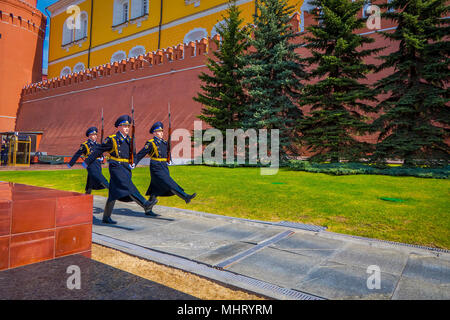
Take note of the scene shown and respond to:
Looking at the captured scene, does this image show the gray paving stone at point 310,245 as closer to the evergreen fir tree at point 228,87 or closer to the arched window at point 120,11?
the evergreen fir tree at point 228,87

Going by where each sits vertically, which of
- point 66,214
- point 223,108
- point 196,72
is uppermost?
point 196,72

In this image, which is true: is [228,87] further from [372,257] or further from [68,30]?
[68,30]

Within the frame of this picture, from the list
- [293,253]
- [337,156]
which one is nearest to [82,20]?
[337,156]

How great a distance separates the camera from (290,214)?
5.76 meters

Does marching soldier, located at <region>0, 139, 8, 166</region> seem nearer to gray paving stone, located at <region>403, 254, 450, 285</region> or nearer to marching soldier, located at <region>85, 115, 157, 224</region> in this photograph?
marching soldier, located at <region>85, 115, 157, 224</region>

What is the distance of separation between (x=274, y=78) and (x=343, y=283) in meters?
13.6

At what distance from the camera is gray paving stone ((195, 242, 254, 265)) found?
3229mm

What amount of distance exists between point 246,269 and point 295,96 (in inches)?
503

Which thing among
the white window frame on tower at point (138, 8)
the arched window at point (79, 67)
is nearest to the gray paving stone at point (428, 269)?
the white window frame on tower at point (138, 8)

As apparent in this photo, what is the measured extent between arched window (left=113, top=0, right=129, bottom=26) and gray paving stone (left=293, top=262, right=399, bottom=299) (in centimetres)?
3407

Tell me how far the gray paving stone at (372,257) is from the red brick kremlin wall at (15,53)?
3633 centimetres

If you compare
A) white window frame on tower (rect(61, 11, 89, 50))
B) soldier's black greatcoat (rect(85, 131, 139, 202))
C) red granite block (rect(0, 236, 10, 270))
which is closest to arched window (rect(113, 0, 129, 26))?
white window frame on tower (rect(61, 11, 89, 50))

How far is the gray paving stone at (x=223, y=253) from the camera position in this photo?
127 inches
